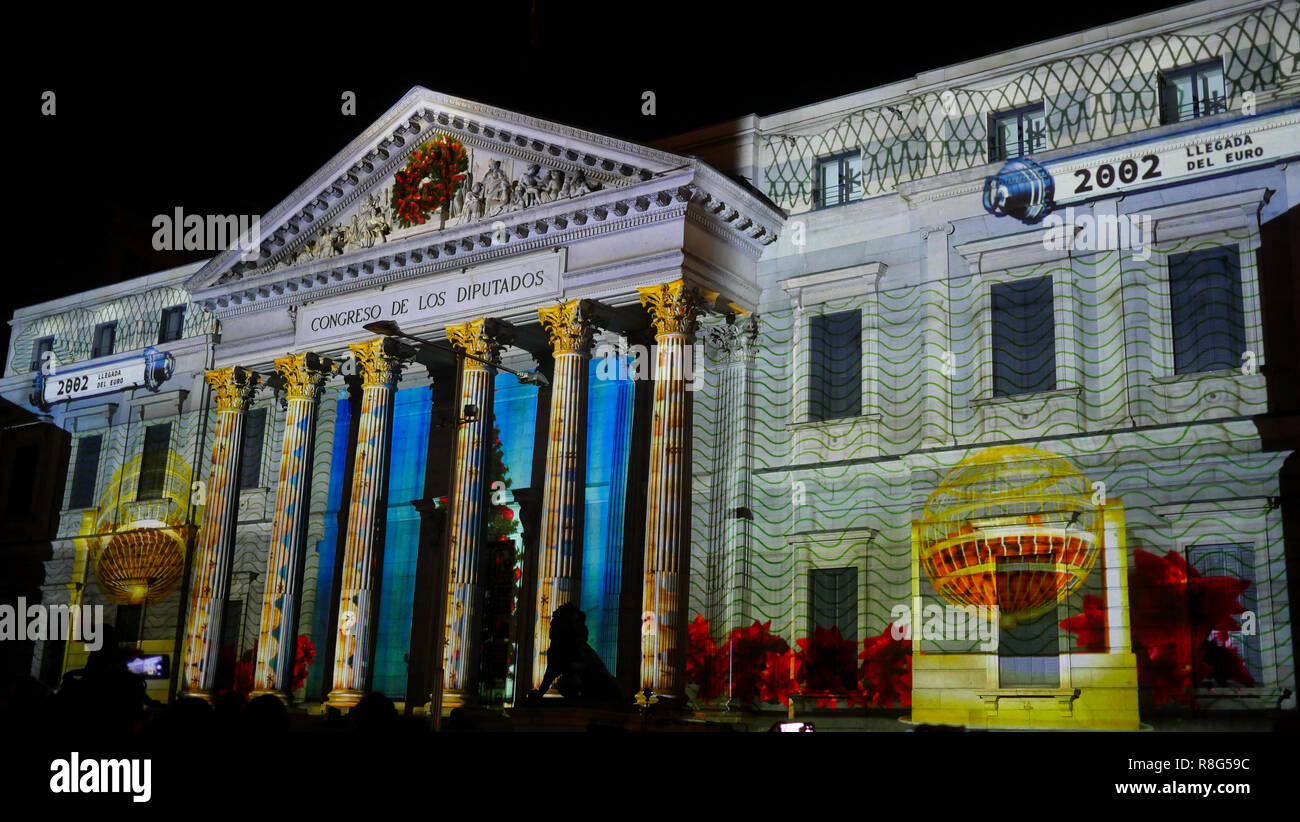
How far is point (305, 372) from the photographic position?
103ft

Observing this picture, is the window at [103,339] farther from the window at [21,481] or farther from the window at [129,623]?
the window at [129,623]

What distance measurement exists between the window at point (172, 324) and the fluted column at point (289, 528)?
296 inches

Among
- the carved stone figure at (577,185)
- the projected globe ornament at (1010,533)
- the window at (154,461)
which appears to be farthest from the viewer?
the window at (154,461)

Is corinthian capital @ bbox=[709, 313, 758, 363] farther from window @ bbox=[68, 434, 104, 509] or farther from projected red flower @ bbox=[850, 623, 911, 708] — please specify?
window @ bbox=[68, 434, 104, 509]

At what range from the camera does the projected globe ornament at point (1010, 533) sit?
2308cm

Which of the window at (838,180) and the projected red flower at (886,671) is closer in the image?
the projected red flower at (886,671)

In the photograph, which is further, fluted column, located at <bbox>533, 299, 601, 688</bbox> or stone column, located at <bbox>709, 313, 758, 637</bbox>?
stone column, located at <bbox>709, 313, 758, 637</bbox>

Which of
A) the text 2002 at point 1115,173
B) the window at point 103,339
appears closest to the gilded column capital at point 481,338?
the text 2002 at point 1115,173

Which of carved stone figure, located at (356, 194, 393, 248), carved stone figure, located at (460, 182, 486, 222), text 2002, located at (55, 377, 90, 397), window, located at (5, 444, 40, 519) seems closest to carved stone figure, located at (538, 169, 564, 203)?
carved stone figure, located at (460, 182, 486, 222)

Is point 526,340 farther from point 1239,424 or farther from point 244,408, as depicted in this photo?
point 1239,424

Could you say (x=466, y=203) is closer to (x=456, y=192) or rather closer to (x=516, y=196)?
(x=456, y=192)

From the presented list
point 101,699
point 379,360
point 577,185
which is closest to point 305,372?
point 379,360

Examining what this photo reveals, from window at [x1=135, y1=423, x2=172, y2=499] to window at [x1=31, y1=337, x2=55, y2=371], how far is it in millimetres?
6472

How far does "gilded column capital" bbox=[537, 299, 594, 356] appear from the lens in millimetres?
26797
